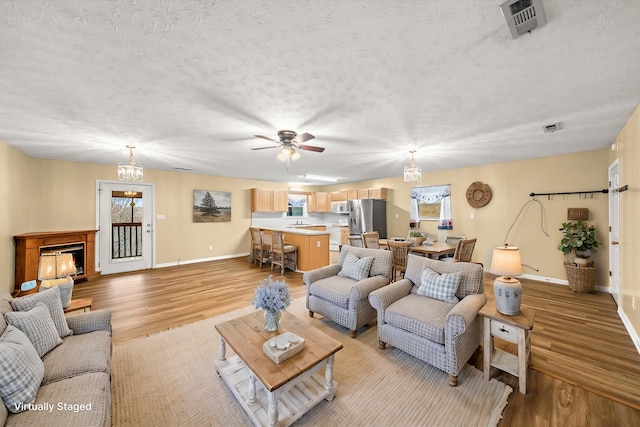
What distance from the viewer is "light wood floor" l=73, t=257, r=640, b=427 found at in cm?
168

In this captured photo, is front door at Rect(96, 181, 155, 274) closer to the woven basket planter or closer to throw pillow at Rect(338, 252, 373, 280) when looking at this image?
throw pillow at Rect(338, 252, 373, 280)

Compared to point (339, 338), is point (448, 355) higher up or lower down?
higher up

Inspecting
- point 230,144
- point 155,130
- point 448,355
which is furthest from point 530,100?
point 155,130

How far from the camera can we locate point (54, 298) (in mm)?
1914

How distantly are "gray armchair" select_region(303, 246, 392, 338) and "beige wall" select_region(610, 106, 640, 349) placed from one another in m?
2.43

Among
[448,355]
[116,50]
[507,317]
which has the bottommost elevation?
[448,355]

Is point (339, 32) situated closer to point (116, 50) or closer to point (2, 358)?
point (116, 50)

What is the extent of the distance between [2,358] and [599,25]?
3.59 meters

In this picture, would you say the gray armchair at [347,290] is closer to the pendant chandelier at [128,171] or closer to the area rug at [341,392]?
the area rug at [341,392]

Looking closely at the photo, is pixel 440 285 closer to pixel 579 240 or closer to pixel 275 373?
pixel 275 373

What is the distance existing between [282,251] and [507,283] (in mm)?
4006

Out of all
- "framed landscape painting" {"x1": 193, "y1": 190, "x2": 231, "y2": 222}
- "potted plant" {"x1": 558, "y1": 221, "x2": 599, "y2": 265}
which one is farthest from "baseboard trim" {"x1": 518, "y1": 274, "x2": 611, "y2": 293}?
"framed landscape painting" {"x1": 193, "y1": 190, "x2": 231, "y2": 222}

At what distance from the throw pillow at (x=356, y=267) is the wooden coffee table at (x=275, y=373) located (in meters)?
1.13

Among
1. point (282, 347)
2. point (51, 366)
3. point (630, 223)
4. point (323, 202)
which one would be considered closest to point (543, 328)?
point (630, 223)
